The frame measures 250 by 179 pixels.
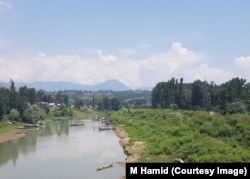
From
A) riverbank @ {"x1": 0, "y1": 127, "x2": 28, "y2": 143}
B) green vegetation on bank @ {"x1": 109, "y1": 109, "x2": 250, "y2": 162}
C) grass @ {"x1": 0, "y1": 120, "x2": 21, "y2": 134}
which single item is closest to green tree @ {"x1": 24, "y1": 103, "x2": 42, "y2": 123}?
grass @ {"x1": 0, "y1": 120, "x2": 21, "y2": 134}

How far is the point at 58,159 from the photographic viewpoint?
40.4 metres

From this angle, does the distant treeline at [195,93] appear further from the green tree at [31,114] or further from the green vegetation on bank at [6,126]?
the green vegetation on bank at [6,126]

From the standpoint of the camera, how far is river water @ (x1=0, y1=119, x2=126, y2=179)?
108ft

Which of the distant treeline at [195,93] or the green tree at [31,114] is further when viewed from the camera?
the distant treeline at [195,93]

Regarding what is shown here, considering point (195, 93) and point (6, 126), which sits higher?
point (195, 93)

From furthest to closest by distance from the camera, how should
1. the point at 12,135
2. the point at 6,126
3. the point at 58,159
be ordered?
the point at 6,126
the point at 12,135
the point at 58,159

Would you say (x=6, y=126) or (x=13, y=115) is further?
(x=13, y=115)

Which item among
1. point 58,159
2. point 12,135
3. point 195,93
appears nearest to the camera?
point 58,159

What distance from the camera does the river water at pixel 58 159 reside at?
108 ft

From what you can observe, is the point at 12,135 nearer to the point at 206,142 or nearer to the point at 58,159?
the point at 58,159

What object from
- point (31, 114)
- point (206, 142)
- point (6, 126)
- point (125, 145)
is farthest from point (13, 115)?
point (206, 142)

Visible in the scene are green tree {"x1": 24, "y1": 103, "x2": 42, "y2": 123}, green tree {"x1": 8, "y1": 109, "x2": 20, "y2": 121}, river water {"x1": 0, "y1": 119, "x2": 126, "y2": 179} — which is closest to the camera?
river water {"x1": 0, "y1": 119, "x2": 126, "y2": 179}

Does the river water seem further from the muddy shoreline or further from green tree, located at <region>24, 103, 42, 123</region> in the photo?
green tree, located at <region>24, 103, 42, 123</region>

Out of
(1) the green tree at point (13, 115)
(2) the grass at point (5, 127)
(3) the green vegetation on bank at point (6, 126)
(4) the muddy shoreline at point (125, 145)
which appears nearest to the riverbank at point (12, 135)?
(4) the muddy shoreline at point (125, 145)
